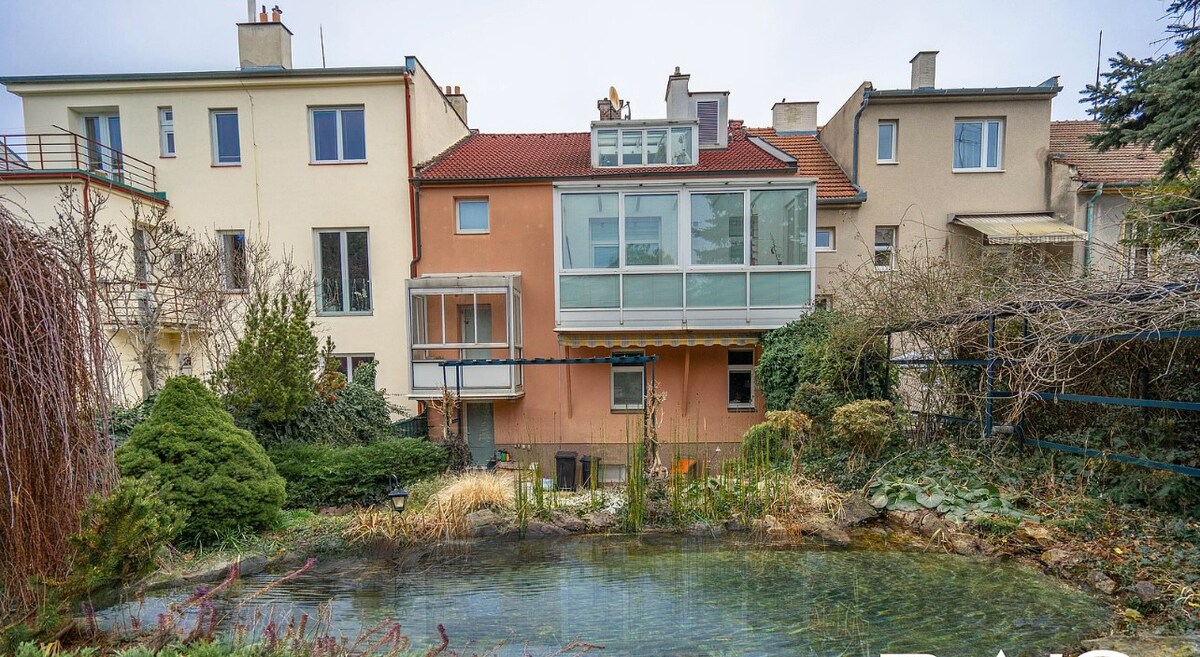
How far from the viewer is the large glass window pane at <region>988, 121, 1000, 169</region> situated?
42.0 ft

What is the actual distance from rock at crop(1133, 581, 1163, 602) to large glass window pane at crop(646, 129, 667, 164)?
10.7m

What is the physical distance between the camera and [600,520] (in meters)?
6.74

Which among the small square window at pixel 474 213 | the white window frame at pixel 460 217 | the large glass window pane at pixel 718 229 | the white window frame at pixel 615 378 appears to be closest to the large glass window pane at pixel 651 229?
the large glass window pane at pixel 718 229

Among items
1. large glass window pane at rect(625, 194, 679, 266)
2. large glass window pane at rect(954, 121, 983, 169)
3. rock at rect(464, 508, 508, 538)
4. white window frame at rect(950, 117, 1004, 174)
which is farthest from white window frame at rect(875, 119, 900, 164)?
rock at rect(464, 508, 508, 538)

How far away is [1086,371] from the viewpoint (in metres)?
6.30

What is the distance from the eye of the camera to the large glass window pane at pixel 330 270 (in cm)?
1270

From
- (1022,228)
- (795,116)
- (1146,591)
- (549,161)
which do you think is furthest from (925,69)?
(1146,591)

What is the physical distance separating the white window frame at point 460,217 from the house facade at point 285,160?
105 cm

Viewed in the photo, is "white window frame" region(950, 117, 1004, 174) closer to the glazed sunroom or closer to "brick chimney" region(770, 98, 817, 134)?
"brick chimney" region(770, 98, 817, 134)

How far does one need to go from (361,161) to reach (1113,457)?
44.5 ft

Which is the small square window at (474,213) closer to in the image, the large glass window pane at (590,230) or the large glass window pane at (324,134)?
the large glass window pane at (590,230)

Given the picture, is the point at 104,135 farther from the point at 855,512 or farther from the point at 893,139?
the point at 893,139

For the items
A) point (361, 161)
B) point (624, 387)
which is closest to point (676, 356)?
point (624, 387)

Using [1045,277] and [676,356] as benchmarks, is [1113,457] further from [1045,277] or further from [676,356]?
[676,356]
